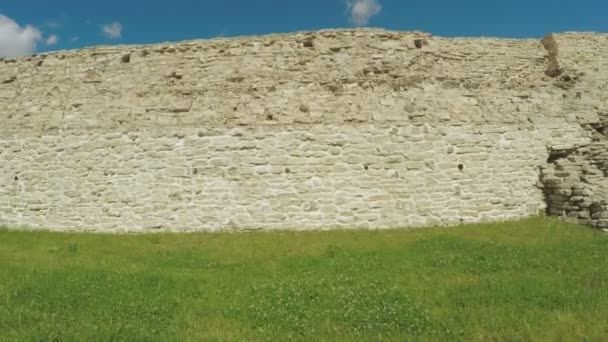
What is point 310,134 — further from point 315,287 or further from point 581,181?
point 581,181

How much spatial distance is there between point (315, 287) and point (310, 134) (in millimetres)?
6765

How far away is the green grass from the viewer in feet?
24.2

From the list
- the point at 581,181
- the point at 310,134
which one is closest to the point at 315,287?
the point at 310,134

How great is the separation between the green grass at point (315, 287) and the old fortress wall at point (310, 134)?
132 centimetres

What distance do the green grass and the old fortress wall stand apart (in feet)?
4.34

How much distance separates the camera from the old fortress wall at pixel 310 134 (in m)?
15.3

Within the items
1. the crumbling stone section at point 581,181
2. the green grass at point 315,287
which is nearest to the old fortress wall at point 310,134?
the crumbling stone section at point 581,181

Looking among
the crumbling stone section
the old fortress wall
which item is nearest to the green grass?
the crumbling stone section

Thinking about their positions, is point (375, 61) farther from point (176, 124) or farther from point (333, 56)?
point (176, 124)

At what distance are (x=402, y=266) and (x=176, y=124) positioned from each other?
818cm

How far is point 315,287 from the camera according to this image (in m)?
9.34

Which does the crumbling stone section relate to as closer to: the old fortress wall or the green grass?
the old fortress wall

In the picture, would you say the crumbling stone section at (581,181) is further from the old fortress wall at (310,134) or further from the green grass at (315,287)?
the green grass at (315,287)

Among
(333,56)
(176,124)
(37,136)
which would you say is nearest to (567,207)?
(333,56)
